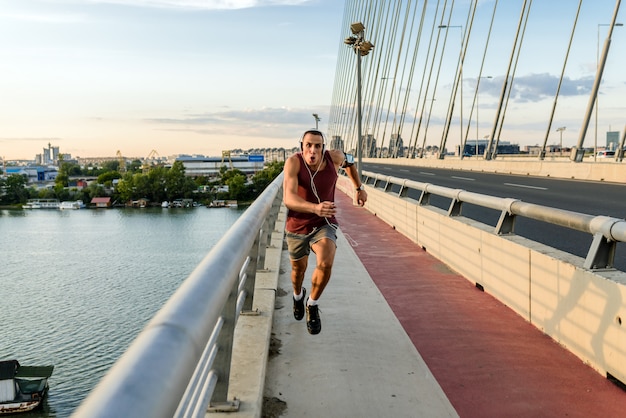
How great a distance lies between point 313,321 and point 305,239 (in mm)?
675

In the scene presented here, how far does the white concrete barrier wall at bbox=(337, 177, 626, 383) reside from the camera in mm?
3721

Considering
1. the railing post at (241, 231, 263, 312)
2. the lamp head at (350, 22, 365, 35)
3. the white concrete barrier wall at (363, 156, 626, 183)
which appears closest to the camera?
the railing post at (241, 231, 263, 312)

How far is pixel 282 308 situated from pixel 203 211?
115578mm

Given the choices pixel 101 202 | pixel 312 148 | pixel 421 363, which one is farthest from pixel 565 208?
pixel 101 202

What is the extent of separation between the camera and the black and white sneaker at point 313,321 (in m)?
4.39

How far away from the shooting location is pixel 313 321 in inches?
174

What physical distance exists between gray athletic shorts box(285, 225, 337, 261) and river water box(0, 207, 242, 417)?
22.6 ft

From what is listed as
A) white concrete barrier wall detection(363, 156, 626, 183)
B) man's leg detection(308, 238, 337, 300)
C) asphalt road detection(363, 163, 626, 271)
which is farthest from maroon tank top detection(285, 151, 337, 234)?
white concrete barrier wall detection(363, 156, 626, 183)

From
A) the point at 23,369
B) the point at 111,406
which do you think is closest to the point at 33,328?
the point at 23,369

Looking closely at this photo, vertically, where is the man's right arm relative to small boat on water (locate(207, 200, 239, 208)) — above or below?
above

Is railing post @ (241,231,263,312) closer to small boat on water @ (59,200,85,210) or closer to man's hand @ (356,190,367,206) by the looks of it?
man's hand @ (356,190,367,206)

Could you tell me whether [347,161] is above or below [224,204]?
above

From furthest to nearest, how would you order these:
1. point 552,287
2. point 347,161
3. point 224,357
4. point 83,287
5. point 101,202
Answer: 1. point 101,202
2. point 83,287
3. point 347,161
4. point 552,287
5. point 224,357

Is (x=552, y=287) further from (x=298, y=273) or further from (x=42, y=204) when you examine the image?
(x=42, y=204)
